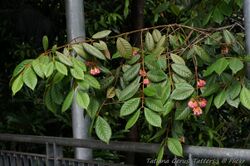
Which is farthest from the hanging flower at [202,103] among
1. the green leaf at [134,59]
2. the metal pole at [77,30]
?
the metal pole at [77,30]

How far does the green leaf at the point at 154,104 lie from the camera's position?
1.65 m

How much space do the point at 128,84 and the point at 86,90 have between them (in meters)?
0.18

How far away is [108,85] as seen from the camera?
75.0 inches

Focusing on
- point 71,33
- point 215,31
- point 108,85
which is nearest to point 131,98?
point 108,85

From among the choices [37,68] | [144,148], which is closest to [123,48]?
[37,68]

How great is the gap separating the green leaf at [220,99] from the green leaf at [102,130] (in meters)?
0.43

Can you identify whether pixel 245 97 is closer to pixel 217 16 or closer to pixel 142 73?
pixel 142 73

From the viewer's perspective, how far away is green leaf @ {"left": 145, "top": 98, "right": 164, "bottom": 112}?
65.0 inches

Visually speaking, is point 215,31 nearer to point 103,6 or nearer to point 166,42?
point 166,42

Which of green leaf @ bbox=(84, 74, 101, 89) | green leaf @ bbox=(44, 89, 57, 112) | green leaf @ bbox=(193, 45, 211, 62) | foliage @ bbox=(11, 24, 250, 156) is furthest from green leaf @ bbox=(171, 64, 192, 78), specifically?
green leaf @ bbox=(44, 89, 57, 112)

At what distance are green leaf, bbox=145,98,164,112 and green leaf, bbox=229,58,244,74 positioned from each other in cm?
29

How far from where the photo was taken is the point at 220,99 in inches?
64.7

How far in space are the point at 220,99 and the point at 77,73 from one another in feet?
1.78

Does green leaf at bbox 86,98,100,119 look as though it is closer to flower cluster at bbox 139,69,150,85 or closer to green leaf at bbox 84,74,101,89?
green leaf at bbox 84,74,101,89
